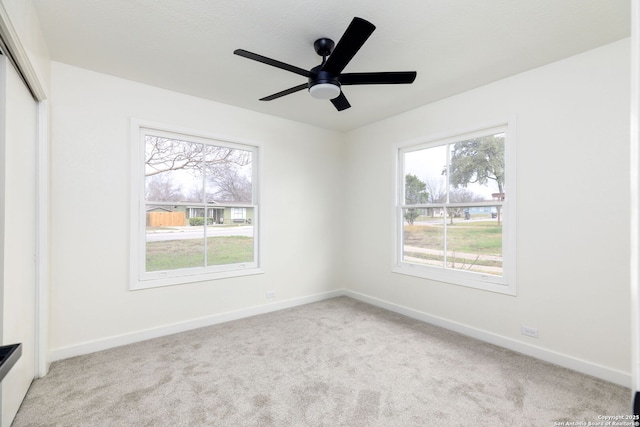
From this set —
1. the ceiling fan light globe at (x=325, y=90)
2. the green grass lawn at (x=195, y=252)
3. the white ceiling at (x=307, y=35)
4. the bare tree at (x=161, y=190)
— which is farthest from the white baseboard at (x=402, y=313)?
the ceiling fan light globe at (x=325, y=90)

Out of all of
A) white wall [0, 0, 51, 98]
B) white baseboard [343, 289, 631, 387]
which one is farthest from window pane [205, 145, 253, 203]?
white baseboard [343, 289, 631, 387]

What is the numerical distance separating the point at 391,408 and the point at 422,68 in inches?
107

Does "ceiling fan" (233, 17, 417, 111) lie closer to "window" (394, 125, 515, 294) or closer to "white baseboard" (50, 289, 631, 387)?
"window" (394, 125, 515, 294)

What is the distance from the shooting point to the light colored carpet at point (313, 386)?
1910mm

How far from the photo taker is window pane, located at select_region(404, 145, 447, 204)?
3.57 meters

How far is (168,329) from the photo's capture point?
318 centimetres

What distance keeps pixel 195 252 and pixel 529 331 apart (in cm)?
346

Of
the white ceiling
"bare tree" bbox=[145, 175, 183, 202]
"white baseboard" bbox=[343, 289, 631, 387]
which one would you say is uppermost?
the white ceiling

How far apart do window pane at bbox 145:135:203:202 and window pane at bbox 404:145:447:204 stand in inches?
102

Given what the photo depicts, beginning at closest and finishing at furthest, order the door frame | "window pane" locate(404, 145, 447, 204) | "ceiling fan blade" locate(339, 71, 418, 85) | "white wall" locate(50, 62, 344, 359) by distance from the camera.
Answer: "ceiling fan blade" locate(339, 71, 418, 85), the door frame, "white wall" locate(50, 62, 344, 359), "window pane" locate(404, 145, 447, 204)

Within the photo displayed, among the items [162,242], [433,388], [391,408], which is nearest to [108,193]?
[162,242]

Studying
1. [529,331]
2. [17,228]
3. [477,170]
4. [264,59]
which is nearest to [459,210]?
[477,170]

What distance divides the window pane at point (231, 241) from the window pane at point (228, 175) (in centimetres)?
18

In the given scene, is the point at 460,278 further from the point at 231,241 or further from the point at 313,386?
the point at 231,241
